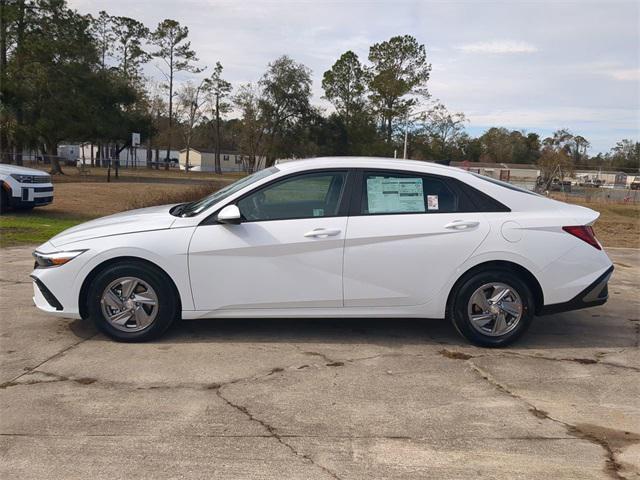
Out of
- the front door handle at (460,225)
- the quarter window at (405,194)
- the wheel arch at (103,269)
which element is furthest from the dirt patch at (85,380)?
the front door handle at (460,225)

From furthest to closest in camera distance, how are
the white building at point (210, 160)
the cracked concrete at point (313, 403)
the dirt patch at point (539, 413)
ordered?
the white building at point (210, 160)
the dirt patch at point (539, 413)
the cracked concrete at point (313, 403)

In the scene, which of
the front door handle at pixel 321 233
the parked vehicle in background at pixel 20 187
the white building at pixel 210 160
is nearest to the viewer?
the front door handle at pixel 321 233

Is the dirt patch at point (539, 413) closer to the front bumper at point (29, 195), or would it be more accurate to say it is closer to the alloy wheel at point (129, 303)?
the alloy wheel at point (129, 303)

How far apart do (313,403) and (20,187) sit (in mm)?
11078

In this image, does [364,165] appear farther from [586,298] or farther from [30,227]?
[30,227]

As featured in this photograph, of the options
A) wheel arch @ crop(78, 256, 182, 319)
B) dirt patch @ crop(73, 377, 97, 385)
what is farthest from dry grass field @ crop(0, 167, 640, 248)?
dirt patch @ crop(73, 377, 97, 385)

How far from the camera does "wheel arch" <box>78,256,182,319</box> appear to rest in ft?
15.8

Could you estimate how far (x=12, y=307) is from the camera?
594cm

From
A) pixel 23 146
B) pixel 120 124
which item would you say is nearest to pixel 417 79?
pixel 120 124

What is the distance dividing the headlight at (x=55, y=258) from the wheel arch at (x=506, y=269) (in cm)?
321

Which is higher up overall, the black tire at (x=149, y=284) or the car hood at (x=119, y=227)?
the car hood at (x=119, y=227)

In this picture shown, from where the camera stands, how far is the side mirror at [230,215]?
4.76 m

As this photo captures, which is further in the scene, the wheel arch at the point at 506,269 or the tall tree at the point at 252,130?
the tall tree at the point at 252,130

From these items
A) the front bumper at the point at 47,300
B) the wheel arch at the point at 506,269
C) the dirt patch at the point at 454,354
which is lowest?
the dirt patch at the point at 454,354
